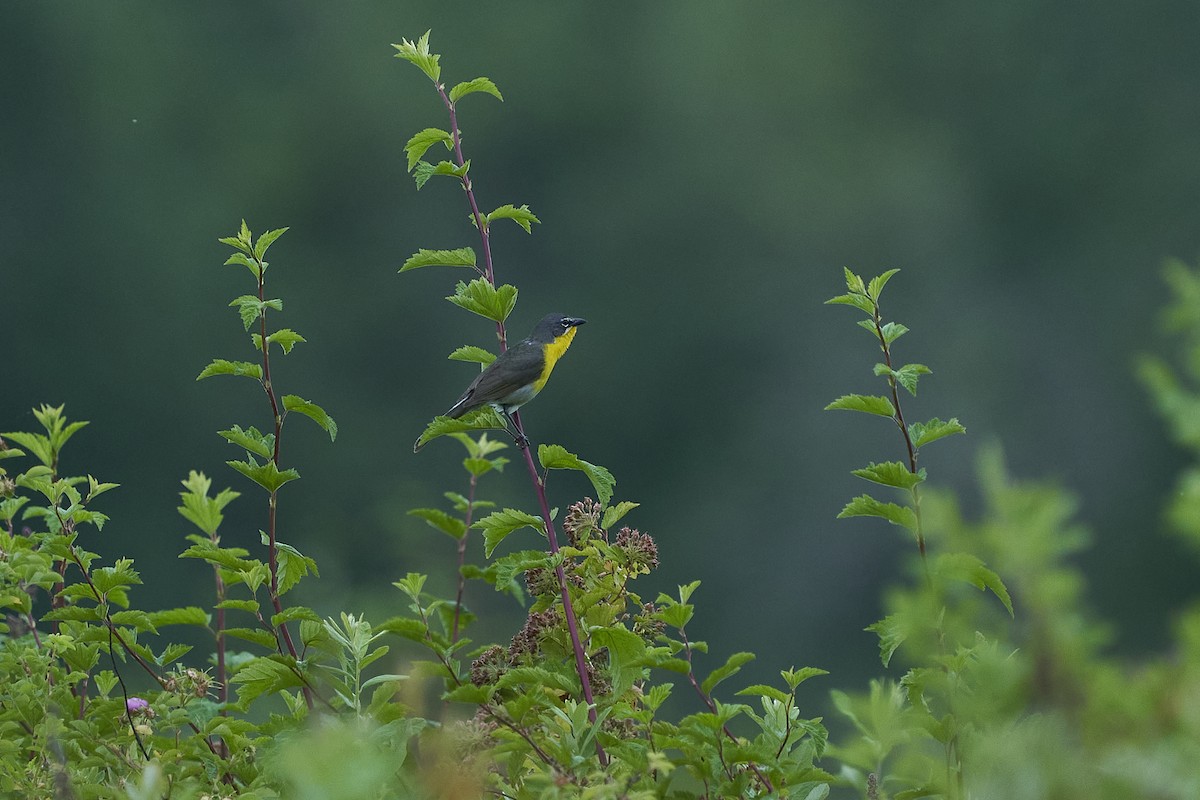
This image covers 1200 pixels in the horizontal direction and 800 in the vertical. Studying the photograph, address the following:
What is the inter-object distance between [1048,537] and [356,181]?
83.8 feet

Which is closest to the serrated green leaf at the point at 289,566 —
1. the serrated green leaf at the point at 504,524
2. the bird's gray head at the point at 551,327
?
the serrated green leaf at the point at 504,524

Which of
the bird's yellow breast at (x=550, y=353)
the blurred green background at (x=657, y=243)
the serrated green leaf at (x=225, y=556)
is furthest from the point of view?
the blurred green background at (x=657, y=243)

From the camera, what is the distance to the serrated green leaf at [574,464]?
202cm

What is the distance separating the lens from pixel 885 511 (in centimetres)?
179

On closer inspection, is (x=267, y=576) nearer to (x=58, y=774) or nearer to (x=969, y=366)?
(x=58, y=774)

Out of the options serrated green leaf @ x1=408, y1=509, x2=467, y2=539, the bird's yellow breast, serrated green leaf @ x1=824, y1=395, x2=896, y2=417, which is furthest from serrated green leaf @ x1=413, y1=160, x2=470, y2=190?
the bird's yellow breast

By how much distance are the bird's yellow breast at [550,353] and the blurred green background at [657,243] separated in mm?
16302

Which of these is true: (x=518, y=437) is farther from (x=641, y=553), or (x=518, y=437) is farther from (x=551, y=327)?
(x=551, y=327)

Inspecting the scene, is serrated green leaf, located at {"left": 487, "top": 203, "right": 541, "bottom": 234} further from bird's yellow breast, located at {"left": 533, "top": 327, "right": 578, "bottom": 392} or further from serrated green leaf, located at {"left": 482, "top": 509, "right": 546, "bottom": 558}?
bird's yellow breast, located at {"left": 533, "top": 327, "right": 578, "bottom": 392}

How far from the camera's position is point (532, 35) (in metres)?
26.7

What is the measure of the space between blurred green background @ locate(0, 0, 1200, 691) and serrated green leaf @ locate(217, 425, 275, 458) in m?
18.2

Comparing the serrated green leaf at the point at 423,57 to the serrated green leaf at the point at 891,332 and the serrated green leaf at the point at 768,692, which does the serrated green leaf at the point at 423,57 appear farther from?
the serrated green leaf at the point at 768,692

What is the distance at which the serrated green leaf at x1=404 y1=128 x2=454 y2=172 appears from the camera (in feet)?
7.54

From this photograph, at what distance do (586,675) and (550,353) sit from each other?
2.05 m
